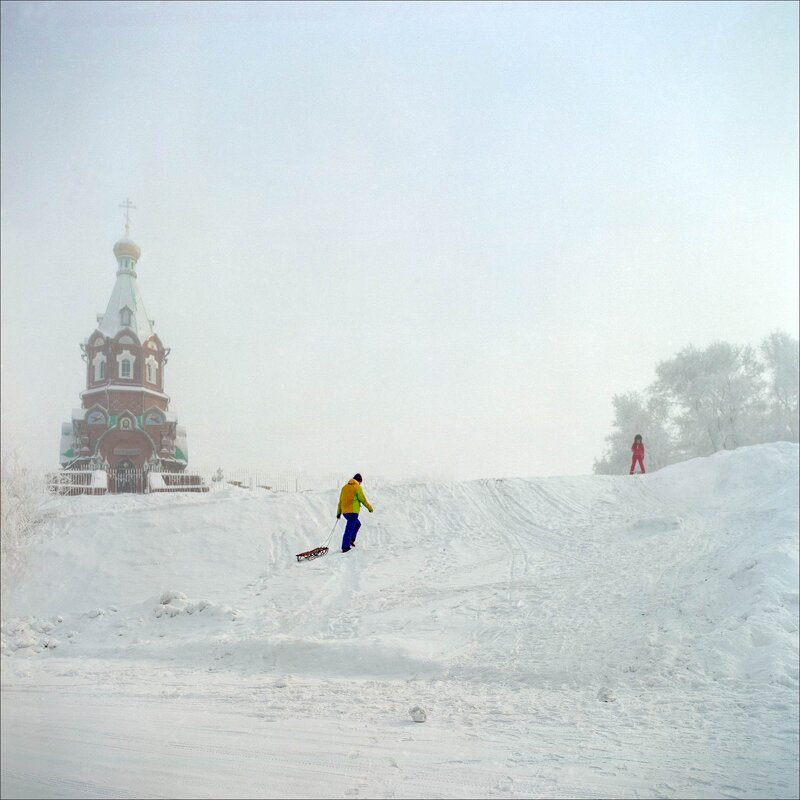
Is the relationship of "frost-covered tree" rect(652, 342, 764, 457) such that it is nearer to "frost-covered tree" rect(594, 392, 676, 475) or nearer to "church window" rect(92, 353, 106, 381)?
"frost-covered tree" rect(594, 392, 676, 475)

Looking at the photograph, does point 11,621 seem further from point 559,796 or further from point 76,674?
point 559,796

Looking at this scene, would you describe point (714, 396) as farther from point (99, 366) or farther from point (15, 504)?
point (15, 504)

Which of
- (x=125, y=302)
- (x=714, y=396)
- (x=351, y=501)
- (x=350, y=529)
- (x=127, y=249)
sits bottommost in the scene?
(x=350, y=529)

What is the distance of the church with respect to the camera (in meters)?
3.48

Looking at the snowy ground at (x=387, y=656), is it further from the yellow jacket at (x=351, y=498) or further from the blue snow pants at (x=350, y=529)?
the yellow jacket at (x=351, y=498)

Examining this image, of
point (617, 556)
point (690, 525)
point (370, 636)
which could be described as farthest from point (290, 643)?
point (690, 525)

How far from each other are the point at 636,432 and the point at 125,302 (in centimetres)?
1911

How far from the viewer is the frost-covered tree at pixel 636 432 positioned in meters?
19.1

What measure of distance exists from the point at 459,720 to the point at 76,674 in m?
2.24

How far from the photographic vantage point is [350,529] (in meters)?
3.61

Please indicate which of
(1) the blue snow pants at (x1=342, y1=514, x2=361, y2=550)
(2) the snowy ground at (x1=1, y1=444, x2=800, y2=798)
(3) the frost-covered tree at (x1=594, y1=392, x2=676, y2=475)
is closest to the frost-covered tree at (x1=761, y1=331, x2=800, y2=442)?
(3) the frost-covered tree at (x1=594, y1=392, x2=676, y2=475)

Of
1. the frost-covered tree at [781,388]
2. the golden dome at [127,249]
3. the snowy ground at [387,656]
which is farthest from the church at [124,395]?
the frost-covered tree at [781,388]

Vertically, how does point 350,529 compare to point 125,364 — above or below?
below

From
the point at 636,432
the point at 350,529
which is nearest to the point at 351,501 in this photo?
the point at 350,529
